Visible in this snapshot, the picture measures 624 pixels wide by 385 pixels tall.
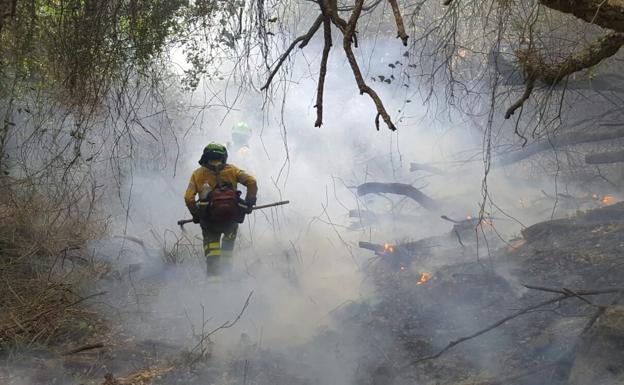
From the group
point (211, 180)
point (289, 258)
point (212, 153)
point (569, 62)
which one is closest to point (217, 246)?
point (211, 180)

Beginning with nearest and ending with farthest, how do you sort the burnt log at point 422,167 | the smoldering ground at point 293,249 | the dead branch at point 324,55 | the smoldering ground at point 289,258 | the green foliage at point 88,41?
1. the dead branch at point 324,55
2. the green foliage at point 88,41
3. the smoldering ground at point 289,258
4. the smoldering ground at point 293,249
5. the burnt log at point 422,167

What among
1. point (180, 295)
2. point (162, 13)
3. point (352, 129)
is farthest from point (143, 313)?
point (352, 129)

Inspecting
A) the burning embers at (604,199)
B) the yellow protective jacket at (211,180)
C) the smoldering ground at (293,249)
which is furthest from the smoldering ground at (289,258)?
the burning embers at (604,199)

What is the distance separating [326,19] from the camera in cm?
202

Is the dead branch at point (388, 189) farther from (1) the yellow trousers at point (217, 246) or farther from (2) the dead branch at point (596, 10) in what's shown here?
(2) the dead branch at point (596, 10)

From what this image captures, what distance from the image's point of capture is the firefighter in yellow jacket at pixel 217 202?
18.1 ft

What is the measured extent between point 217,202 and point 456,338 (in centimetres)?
267

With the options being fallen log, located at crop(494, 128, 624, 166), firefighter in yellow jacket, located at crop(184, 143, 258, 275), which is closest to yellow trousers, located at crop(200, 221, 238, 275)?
firefighter in yellow jacket, located at crop(184, 143, 258, 275)

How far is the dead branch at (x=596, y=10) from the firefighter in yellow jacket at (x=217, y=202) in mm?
3841

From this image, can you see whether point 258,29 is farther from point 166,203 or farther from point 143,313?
point 166,203

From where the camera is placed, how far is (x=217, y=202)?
5496mm

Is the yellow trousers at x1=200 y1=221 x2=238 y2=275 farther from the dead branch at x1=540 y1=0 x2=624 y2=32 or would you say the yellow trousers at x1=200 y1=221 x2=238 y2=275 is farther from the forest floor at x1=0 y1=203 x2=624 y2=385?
the dead branch at x1=540 y1=0 x2=624 y2=32

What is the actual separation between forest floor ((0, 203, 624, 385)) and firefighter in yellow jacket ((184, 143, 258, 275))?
3.81 feet

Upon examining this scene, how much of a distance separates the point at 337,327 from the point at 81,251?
11.3ft
